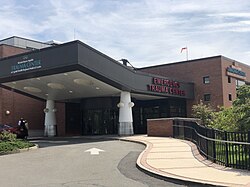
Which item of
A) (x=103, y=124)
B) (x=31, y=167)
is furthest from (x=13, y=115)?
(x=31, y=167)

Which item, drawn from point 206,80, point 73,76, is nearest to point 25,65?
point 73,76

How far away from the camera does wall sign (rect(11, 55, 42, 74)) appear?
27.4m

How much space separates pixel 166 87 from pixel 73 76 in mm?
10902

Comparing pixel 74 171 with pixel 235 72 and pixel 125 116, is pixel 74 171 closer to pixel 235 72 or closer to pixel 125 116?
pixel 125 116

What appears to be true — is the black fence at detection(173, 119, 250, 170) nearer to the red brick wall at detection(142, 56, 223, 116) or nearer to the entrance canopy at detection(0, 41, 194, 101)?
the entrance canopy at detection(0, 41, 194, 101)

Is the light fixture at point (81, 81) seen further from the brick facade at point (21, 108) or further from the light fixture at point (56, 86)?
the brick facade at point (21, 108)

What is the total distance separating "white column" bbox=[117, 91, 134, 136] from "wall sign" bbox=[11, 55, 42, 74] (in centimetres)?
751

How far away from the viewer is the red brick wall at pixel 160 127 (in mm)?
25469

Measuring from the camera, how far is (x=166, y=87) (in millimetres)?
35688

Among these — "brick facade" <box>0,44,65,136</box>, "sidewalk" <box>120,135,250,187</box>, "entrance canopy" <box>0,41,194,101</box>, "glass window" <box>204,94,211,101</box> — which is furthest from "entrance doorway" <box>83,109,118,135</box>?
"sidewalk" <box>120,135,250,187</box>

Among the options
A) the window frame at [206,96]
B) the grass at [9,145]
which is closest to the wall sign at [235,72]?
the window frame at [206,96]

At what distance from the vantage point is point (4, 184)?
10.1m

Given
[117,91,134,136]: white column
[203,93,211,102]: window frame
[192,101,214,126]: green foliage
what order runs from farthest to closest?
[203,93,211,102]: window frame < [192,101,214,126]: green foliage < [117,91,134,136]: white column

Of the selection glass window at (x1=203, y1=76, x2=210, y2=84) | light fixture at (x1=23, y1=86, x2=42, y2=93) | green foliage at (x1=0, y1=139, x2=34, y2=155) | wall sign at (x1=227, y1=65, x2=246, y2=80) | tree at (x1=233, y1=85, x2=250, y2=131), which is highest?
wall sign at (x1=227, y1=65, x2=246, y2=80)
